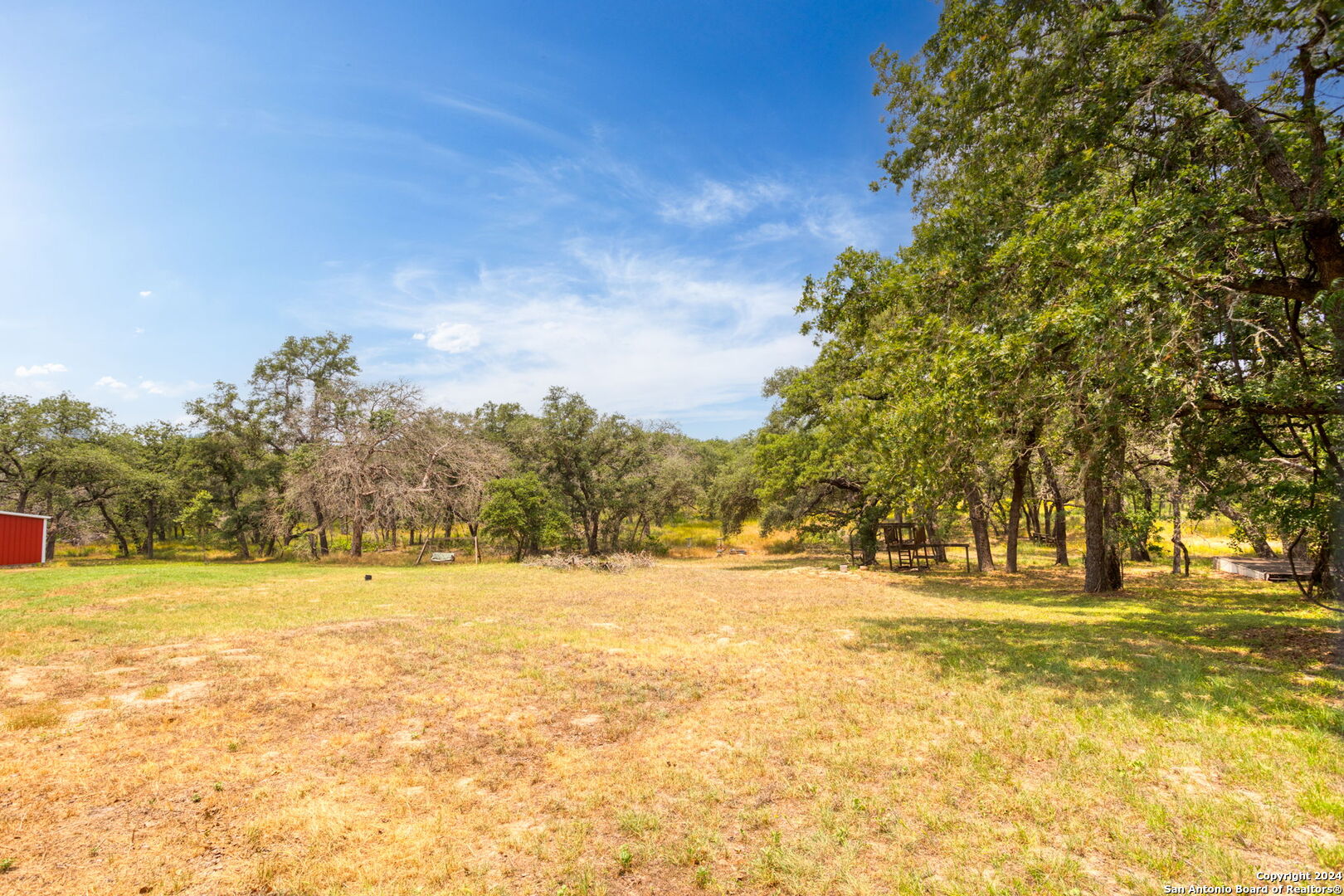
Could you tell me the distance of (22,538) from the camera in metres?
25.7

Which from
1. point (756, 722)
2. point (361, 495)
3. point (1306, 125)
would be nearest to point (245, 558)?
point (361, 495)

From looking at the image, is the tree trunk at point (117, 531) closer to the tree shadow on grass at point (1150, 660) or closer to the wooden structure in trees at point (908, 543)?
the wooden structure in trees at point (908, 543)

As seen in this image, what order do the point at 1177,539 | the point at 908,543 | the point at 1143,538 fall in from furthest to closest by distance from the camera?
1. the point at 908,543
2. the point at 1177,539
3. the point at 1143,538

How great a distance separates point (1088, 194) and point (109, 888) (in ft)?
36.6

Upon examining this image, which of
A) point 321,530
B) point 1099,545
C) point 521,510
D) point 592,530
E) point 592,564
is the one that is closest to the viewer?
point 1099,545

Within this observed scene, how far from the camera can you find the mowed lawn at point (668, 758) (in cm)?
356

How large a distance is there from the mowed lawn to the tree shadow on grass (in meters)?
0.07

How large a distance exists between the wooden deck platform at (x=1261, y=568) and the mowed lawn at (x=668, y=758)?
9.10 metres

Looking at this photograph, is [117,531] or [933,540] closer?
[933,540]

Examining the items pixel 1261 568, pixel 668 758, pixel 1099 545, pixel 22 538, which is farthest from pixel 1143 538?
pixel 22 538

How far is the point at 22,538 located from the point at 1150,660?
41081 mm

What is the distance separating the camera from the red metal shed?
2484cm

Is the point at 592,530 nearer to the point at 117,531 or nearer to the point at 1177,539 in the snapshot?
the point at 1177,539

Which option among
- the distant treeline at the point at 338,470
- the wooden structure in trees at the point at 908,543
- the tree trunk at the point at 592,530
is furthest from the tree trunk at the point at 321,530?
the wooden structure in trees at the point at 908,543
